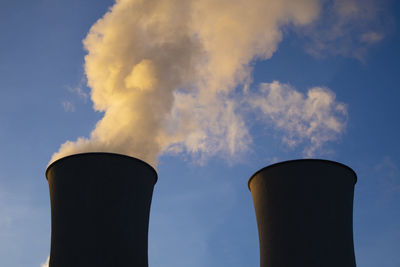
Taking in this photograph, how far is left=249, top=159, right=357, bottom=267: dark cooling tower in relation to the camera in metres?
8.85

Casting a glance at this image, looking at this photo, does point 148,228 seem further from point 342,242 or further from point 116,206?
point 342,242

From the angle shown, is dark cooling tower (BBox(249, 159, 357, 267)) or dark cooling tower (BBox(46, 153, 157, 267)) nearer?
dark cooling tower (BBox(46, 153, 157, 267))

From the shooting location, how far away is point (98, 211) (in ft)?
28.7

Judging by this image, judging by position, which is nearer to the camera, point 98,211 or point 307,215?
point 98,211

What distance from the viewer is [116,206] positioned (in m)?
8.90

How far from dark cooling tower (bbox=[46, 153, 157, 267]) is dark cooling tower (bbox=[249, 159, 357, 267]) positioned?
8.30 feet

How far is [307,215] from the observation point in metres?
9.09

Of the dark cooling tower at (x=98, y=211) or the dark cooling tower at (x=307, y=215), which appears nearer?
the dark cooling tower at (x=98, y=211)

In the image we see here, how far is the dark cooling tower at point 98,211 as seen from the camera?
853 centimetres

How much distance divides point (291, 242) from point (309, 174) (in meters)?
1.38

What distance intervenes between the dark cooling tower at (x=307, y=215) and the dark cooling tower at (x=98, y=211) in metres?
2.53

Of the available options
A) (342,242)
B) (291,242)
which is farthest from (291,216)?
(342,242)

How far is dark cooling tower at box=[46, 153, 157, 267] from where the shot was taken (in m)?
8.53

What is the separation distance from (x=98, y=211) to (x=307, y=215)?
13.1 feet
